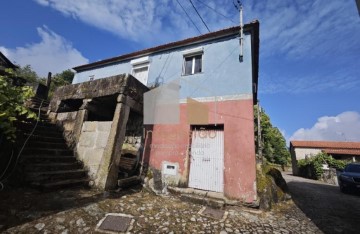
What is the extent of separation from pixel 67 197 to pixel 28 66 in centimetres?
3056

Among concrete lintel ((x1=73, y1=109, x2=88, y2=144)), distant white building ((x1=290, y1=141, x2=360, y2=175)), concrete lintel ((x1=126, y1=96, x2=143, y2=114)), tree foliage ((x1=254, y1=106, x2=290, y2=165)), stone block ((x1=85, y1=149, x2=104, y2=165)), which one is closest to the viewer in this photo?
stone block ((x1=85, y1=149, x2=104, y2=165))

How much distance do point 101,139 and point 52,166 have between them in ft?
5.31

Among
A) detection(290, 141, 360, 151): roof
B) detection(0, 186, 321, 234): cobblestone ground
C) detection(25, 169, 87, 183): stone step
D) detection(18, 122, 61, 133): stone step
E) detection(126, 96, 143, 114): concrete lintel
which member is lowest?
detection(0, 186, 321, 234): cobblestone ground

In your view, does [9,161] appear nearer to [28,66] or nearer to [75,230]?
[75,230]

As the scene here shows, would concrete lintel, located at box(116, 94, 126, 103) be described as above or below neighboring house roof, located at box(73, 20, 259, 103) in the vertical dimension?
below

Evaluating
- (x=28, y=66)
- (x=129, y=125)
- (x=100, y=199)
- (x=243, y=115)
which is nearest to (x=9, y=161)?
(x=100, y=199)

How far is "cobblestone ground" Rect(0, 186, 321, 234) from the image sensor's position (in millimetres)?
3451

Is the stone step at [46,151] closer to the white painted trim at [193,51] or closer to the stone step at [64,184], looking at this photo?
the stone step at [64,184]

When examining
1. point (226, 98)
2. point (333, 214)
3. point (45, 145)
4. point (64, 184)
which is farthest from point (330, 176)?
point (45, 145)

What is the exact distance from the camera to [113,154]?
5.99 metres

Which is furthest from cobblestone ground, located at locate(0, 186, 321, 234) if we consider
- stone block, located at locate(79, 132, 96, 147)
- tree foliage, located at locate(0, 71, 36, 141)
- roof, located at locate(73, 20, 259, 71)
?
roof, located at locate(73, 20, 259, 71)

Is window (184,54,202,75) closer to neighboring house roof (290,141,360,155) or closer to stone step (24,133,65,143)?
stone step (24,133,65,143)

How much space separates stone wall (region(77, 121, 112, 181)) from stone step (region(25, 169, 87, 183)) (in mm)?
332

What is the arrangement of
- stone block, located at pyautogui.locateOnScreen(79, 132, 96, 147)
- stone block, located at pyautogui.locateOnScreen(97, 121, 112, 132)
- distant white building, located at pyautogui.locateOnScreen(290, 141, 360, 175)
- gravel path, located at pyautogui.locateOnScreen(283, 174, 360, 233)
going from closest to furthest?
gravel path, located at pyautogui.locateOnScreen(283, 174, 360, 233) → stone block, located at pyautogui.locateOnScreen(97, 121, 112, 132) → stone block, located at pyautogui.locateOnScreen(79, 132, 96, 147) → distant white building, located at pyautogui.locateOnScreen(290, 141, 360, 175)
